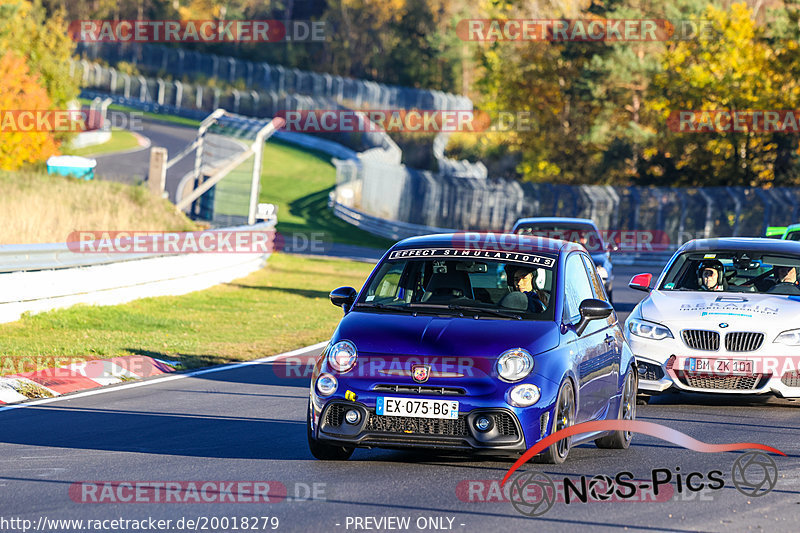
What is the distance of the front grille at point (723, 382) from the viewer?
11.6 metres

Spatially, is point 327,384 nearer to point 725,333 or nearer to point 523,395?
point 523,395

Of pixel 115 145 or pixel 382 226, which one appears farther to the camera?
pixel 115 145

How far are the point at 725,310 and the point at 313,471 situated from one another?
529 cm

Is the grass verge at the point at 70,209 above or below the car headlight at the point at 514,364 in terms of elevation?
below

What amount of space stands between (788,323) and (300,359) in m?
6.59

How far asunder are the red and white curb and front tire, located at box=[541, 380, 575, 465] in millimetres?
5714

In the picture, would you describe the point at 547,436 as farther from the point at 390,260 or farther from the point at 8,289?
the point at 8,289

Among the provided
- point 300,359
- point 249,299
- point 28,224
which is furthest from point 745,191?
point 300,359

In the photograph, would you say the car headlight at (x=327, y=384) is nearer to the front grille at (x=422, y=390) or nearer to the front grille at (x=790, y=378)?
the front grille at (x=422, y=390)

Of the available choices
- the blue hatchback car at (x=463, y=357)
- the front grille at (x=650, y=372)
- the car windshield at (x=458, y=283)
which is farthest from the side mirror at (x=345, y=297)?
the front grille at (x=650, y=372)

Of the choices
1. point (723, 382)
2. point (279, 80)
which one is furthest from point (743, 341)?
point (279, 80)

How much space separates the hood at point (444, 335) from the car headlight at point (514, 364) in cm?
5

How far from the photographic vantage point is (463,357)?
8055mm

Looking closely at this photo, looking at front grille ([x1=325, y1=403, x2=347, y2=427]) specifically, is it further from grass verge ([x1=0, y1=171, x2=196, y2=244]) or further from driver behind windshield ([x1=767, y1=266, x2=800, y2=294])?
grass verge ([x1=0, y1=171, x2=196, y2=244])
